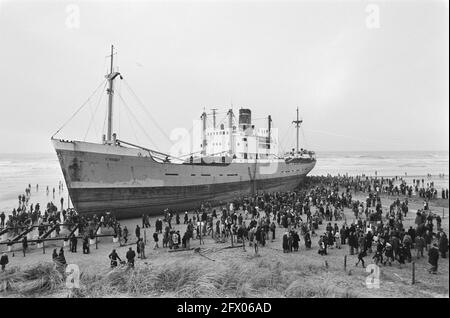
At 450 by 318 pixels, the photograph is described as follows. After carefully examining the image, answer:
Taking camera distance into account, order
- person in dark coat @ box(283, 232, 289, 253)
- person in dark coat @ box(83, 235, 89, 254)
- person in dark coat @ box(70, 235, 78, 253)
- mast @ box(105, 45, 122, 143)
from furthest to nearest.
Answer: mast @ box(105, 45, 122, 143)
person in dark coat @ box(70, 235, 78, 253)
person in dark coat @ box(83, 235, 89, 254)
person in dark coat @ box(283, 232, 289, 253)

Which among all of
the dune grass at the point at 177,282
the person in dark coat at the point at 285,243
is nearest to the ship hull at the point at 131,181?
the dune grass at the point at 177,282

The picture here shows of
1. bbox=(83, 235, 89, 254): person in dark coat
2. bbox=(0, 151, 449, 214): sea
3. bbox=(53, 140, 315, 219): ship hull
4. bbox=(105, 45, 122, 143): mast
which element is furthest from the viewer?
bbox=(0, 151, 449, 214): sea

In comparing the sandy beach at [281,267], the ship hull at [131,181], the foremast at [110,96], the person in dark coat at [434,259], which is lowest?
the sandy beach at [281,267]

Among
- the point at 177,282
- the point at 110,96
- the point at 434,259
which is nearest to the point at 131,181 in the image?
the point at 110,96

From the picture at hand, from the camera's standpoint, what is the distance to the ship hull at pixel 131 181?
18.5 metres

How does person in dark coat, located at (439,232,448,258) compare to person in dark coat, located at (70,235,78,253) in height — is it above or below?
above

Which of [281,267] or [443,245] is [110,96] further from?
[443,245]

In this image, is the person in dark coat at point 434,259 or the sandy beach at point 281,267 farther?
the person in dark coat at point 434,259

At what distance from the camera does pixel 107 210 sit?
19.6m

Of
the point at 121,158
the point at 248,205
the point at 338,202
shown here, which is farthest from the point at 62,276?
the point at 338,202

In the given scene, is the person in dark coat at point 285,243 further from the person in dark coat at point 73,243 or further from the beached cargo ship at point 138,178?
the beached cargo ship at point 138,178

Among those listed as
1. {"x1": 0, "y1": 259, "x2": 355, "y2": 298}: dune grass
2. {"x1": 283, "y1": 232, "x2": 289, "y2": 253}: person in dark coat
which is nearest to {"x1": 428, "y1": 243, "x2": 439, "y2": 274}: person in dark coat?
{"x1": 0, "y1": 259, "x2": 355, "y2": 298}: dune grass

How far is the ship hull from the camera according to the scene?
60.5 feet

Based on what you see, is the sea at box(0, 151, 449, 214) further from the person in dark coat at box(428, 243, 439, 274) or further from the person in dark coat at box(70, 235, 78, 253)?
the person in dark coat at box(428, 243, 439, 274)
